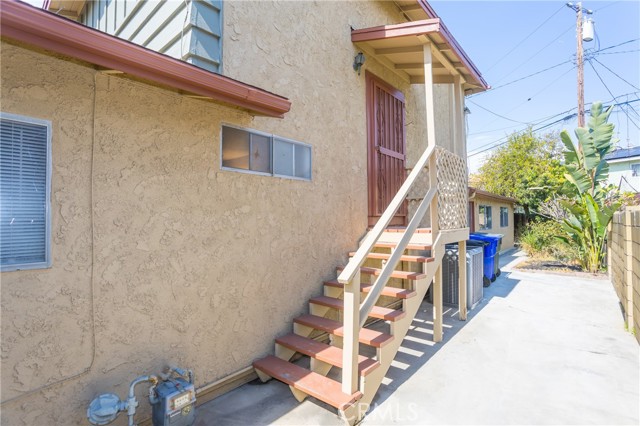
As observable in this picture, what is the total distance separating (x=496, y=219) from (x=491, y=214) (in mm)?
1057

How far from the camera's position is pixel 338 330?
3.99 m

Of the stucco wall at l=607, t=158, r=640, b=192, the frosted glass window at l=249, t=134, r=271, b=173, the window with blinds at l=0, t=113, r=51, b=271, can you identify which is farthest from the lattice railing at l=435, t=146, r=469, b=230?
the stucco wall at l=607, t=158, r=640, b=192

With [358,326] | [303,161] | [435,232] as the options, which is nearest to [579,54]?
[435,232]

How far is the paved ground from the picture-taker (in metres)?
3.25

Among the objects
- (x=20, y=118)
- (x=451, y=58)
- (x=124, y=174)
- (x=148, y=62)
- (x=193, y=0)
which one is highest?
(x=451, y=58)

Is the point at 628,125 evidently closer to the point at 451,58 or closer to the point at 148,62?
the point at 451,58

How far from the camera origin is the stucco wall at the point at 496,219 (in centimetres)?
1508

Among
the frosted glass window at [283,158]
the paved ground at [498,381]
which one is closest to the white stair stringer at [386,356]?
the paved ground at [498,381]

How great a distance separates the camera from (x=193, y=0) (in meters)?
3.59

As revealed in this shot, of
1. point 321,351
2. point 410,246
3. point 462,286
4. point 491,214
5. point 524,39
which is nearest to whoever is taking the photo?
point 321,351

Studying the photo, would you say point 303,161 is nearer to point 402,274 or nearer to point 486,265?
point 402,274

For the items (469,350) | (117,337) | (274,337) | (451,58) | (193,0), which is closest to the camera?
(117,337)

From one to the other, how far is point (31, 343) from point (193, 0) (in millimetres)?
3580

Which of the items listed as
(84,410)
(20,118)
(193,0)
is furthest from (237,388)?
(193,0)
